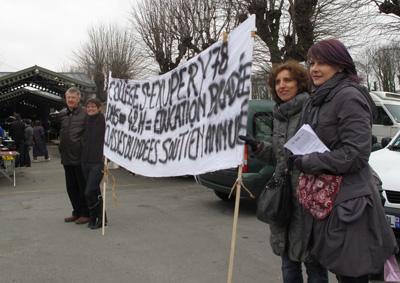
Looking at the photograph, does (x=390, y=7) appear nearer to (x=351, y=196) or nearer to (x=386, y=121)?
(x=386, y=121)

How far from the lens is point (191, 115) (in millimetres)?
4512

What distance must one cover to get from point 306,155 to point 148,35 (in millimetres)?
25350

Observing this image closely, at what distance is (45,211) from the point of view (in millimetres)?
8156

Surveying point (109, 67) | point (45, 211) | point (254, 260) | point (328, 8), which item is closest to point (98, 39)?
point (109, 67)

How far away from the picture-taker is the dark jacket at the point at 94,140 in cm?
669

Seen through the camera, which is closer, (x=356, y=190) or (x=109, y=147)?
(x=356, y=190)

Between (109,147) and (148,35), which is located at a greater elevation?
(148,35)

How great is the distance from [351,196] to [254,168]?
15.9 feet

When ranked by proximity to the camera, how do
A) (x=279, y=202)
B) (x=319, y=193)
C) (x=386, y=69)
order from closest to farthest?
1. (x=319, y=193)
2. (x=279, y=202)
3. (x=386, y=69)

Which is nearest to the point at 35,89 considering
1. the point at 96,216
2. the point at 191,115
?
the point at 96,216

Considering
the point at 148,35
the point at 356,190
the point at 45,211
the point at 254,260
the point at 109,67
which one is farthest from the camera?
the point at 109,67

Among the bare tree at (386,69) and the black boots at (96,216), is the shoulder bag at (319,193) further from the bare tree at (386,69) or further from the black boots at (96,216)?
the bare tree at (386,69)

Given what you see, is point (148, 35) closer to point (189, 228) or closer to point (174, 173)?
point (189, 228)

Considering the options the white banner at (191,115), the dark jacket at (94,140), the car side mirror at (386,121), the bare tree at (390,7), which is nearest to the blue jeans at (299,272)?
the white banner at (191,115)
